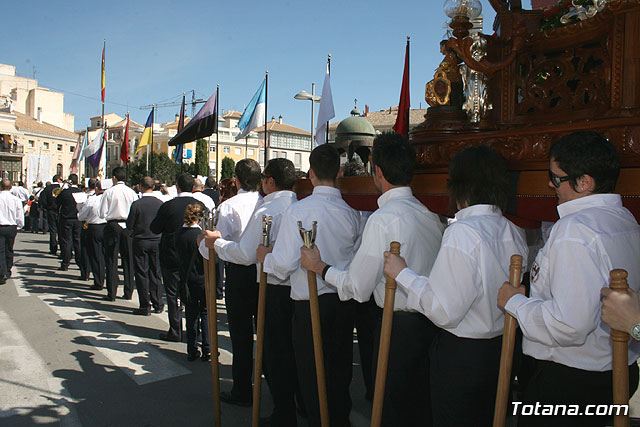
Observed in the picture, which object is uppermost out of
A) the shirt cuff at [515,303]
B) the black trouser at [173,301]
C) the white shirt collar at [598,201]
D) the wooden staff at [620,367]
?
the white shirt collar at [598,201]

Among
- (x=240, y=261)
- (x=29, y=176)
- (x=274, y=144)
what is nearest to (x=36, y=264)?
(x=240, y=261)

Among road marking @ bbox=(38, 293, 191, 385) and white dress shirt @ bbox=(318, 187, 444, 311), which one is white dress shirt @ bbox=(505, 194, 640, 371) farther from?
road marking @ bbox=(38, 293, 191, 385)

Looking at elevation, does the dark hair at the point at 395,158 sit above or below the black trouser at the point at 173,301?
above

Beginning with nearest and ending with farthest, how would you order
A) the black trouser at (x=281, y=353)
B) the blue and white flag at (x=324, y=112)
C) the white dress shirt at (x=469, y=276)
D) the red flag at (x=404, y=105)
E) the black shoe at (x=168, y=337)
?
the white dress shirt at (x=469, y=276) < the black trouser at (x=281, y=353) < the black shoe at (x=168, y=337) < the red flag at (x=404, y=105) < the blue and white flag at (x=324, y=112)

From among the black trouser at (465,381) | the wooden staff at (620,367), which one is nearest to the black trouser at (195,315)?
the black trouser at (465,381)

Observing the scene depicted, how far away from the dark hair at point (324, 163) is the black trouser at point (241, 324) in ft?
4.81

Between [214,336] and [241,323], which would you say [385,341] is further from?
[241,323]

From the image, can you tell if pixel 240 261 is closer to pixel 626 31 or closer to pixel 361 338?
pixel 361 338

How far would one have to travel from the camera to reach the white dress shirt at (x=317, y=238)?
3.39m

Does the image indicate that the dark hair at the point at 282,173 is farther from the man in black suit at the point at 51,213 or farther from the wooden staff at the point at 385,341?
the man in black suit at the point at 51,213

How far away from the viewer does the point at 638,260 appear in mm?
1975

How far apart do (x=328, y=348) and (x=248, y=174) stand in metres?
2.25

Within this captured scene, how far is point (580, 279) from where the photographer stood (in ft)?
6.13

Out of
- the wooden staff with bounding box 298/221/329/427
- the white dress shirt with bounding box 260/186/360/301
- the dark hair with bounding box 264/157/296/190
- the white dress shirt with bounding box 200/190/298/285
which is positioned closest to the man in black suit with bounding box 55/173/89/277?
the white dress shirt with bounding box 200/190/298/285
